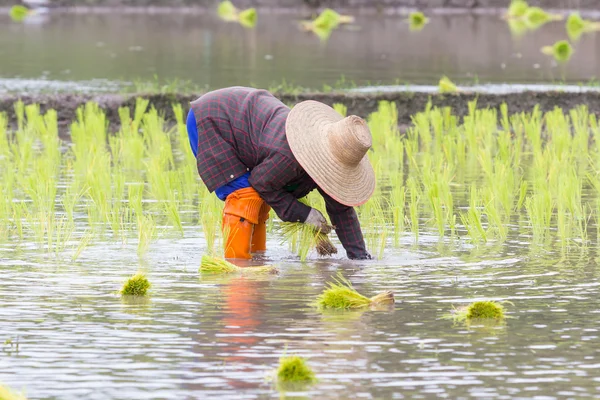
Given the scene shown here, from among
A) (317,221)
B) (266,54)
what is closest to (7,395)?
(317,221)

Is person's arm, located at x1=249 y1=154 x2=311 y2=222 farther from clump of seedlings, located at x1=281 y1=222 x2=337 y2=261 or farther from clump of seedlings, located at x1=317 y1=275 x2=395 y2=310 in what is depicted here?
clump of seedlings, located at x1=317 y1=275 x2=395 y2=310

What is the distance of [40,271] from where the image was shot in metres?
5.36

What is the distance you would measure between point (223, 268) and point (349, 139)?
29.6 inches

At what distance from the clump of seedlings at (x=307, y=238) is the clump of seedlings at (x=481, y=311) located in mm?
1102

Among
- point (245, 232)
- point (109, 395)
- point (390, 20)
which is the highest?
point (390, 20)

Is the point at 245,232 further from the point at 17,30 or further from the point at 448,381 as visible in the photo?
the point at 17,30

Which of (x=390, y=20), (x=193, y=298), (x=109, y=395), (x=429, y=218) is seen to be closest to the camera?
(x=109, y=395)

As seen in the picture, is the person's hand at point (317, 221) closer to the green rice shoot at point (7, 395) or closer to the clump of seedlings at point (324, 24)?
the green rice shoot at point (7, 395)

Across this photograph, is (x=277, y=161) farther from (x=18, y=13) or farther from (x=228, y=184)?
(x=18, y=13)

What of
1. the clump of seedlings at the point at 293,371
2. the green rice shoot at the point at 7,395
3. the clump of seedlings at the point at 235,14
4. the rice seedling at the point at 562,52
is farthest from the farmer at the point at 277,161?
the clump of seedlings at the point at 235,14

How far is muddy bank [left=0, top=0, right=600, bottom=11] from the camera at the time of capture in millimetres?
27375

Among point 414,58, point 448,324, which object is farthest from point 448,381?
point 414,58

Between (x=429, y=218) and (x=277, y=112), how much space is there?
1454 mm

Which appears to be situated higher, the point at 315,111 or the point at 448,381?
the point at 315,111
